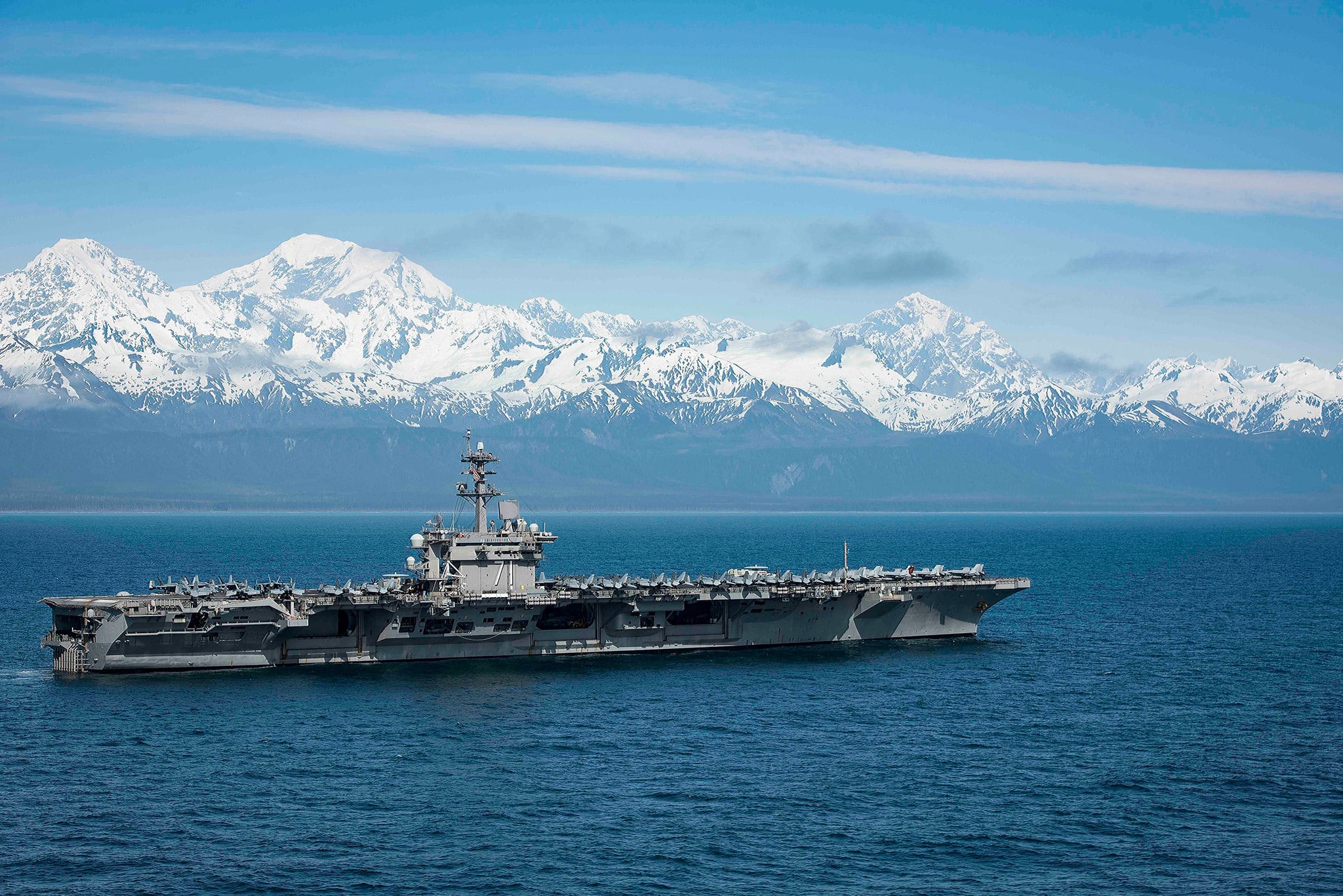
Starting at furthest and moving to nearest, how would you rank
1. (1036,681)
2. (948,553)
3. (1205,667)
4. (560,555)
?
(948,553) → (560,555) → (1205,667) → (1036,681)

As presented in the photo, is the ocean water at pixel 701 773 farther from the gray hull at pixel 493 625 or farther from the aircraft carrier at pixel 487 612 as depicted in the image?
the aircraft carrier at pixel 487 612

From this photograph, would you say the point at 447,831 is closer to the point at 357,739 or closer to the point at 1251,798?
Answer: the point at 357,739

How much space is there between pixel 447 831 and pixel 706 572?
76.5m

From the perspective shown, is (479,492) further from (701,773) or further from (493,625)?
(701,773)

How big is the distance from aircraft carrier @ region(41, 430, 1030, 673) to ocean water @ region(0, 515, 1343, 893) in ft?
4.24

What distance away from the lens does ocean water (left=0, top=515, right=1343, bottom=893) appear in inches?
1367

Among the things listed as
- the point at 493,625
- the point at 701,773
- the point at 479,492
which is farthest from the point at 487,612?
the point at 701,773

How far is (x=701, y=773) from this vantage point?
43438 millimetres

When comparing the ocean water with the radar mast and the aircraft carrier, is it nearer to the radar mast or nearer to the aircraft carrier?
the aircraft carrier

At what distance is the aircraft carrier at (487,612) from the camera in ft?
189

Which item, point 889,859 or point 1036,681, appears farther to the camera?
point 1036,681

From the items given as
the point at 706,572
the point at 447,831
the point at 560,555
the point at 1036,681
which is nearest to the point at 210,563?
the point at 560,555

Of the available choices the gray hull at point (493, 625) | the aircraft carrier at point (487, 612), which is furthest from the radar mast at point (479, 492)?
the gray hull at point (493, 625)

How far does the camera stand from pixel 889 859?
3566 centimetres
